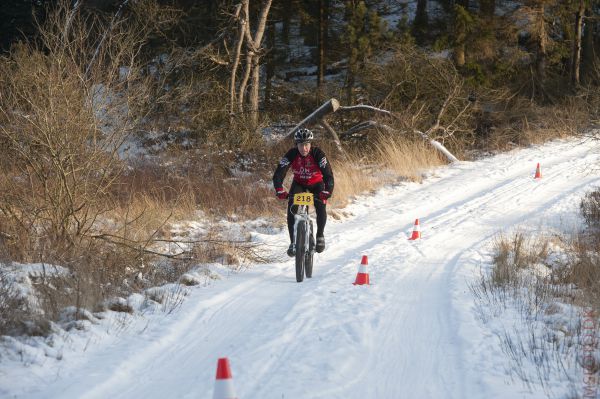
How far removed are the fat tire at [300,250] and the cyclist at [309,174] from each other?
35cm

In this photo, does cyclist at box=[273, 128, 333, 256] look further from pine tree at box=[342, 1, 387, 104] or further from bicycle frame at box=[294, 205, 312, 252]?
pine tree at box=[342, 1, 387, 104]

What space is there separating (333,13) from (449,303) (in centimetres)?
2375

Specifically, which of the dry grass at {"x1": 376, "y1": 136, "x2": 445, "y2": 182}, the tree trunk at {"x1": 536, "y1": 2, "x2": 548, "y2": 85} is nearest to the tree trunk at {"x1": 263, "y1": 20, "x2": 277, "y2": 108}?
the dry grass at {"x1": 376, "y1": 136, "x2": 445, "y2": 182}

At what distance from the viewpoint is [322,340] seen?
5.30 metres

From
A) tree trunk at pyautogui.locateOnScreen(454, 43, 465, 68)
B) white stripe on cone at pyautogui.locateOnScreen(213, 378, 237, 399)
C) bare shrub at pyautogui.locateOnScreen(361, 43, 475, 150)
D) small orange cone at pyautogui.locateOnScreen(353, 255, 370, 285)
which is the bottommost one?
small orange cone at pyautogui.locateOnScreen(353, 255, 370, 285)

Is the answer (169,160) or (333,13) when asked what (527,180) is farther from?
(333,13)

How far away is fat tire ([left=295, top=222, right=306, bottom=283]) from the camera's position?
7391 mm

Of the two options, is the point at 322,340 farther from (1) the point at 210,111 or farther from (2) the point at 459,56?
→ (2) the point at 459,56

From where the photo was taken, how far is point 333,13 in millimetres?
27781

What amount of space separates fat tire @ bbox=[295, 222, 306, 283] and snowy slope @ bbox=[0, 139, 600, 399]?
144mm

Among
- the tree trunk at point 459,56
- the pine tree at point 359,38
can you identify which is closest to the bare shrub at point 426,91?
the pine tree at point 359,38

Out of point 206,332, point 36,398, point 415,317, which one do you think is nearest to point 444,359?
point 415,317

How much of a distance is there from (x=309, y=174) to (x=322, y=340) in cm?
330

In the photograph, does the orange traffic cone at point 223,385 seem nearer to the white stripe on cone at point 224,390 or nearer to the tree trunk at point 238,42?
the white stripe on cone at point 224,390
